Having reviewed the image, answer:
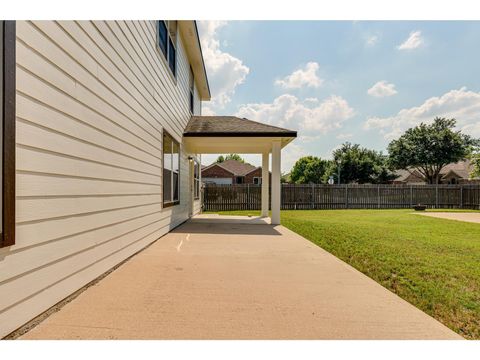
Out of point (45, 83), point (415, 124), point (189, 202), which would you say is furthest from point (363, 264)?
→ point (415, 124)

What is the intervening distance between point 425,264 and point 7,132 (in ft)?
17.2

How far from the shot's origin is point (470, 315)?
2.37m

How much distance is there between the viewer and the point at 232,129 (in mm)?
7207

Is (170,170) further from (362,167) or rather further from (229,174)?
(362,167)

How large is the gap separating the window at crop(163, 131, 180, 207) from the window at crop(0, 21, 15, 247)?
377 cm

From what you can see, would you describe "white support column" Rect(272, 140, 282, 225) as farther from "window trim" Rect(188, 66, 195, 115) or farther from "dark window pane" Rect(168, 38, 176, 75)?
"window trim" Rect(188, 66, 195, 115)

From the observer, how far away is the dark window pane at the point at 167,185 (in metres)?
5.57

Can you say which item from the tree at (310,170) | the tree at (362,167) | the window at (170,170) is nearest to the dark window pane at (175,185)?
the window at (170,170)

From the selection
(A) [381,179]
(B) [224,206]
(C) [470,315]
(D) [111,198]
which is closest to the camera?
(C) [470,315]

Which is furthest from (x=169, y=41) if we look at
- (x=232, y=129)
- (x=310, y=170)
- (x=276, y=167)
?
(x=310, y=170)

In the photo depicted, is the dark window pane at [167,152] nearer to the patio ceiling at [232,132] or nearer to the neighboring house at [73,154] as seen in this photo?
the neighboring house at [73,154]

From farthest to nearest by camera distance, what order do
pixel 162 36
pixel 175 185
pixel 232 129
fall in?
Result: pixel 232 129, pixel 175 185, pixel 162 36

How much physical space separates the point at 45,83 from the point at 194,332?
2327mm
